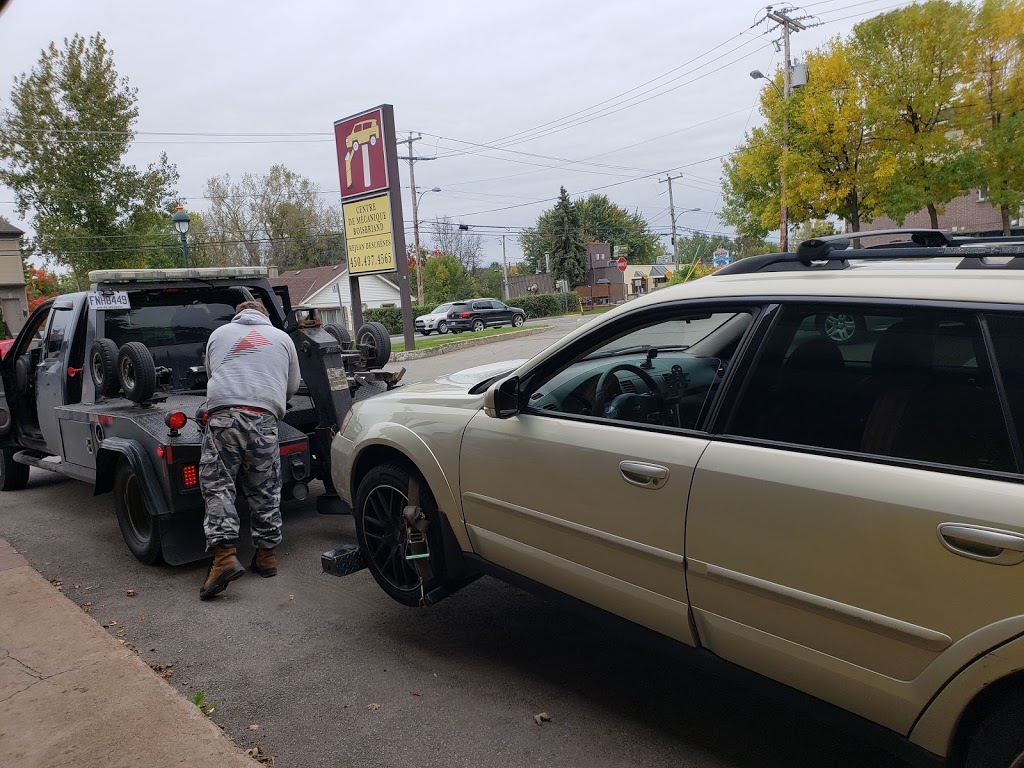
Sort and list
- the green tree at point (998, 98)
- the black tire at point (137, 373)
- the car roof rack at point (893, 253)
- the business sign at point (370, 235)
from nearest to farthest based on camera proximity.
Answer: the car roof rack at point (893, 253) < the black tire at point (137, 373) < the green tree at point (998, 98) < the business sign at point (370, 235)

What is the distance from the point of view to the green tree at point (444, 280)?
244ft

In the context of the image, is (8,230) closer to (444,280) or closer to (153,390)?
(153,390)

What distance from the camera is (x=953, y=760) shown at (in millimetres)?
2189

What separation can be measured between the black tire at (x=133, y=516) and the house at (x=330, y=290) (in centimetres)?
4696

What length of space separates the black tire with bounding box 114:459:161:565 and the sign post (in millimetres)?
16516

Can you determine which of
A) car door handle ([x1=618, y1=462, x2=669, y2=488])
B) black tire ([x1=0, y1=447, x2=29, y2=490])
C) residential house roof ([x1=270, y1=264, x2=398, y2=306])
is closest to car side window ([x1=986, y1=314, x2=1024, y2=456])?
car door handle ([x1=618, y1=462, x2=669, y2=488])

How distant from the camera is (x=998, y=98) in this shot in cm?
1833

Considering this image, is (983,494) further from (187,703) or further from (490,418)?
(187,703)

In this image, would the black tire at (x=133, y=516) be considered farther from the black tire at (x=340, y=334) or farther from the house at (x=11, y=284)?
the house at (x=11, y=284)

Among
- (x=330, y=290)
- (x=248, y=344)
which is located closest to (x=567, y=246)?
(x=330, y=290)

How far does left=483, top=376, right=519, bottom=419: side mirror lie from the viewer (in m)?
3.45

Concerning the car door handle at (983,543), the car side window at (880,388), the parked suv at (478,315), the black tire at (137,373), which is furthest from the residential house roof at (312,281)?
the car door handle at (983,543)

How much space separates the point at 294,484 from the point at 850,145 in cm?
2053

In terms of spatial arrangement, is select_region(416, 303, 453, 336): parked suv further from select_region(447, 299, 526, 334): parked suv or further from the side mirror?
the side mirror
